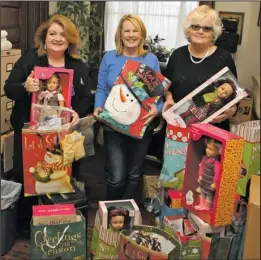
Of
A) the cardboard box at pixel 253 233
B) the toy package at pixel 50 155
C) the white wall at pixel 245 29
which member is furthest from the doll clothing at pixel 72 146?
the white wall at pixel 245 29

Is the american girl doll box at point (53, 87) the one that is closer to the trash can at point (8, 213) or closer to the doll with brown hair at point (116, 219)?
the trash can at point (8, 213)

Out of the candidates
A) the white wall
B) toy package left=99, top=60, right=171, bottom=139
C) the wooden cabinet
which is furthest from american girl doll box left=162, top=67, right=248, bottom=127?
the white wall

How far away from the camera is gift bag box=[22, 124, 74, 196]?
5.68ft

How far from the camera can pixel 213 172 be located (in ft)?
4.72

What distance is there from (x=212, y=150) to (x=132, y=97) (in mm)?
547

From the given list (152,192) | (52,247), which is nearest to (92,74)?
(152,192)

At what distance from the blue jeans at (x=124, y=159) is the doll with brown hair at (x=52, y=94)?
0.98 feet

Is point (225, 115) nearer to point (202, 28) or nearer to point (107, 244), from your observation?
point (202, 28)

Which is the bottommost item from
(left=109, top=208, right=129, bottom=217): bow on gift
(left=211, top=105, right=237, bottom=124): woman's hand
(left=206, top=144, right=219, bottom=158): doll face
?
(left=109, top=208, right=129, bottom=217): bow on gift

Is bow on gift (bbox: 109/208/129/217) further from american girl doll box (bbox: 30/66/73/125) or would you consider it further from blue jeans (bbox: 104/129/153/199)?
american girl doll box (bbox: 30/66/73/125)

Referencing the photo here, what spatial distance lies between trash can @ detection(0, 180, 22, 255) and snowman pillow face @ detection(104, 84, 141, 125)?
60 centimetres

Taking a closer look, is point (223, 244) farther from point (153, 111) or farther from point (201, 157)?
point (153, 111)

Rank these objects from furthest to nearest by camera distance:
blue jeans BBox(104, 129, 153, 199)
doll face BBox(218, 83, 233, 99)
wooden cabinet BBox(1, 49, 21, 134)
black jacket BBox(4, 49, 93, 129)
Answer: wooden cabinet BBox(1, 49, 21, 134), blue jeans BBox(104, 129, 153, 199), black jacket BBox(4, 49, 93, 129), doll face BBox(218, 83, 233, 99)

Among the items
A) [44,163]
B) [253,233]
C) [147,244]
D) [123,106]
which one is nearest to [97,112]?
[123,106]
